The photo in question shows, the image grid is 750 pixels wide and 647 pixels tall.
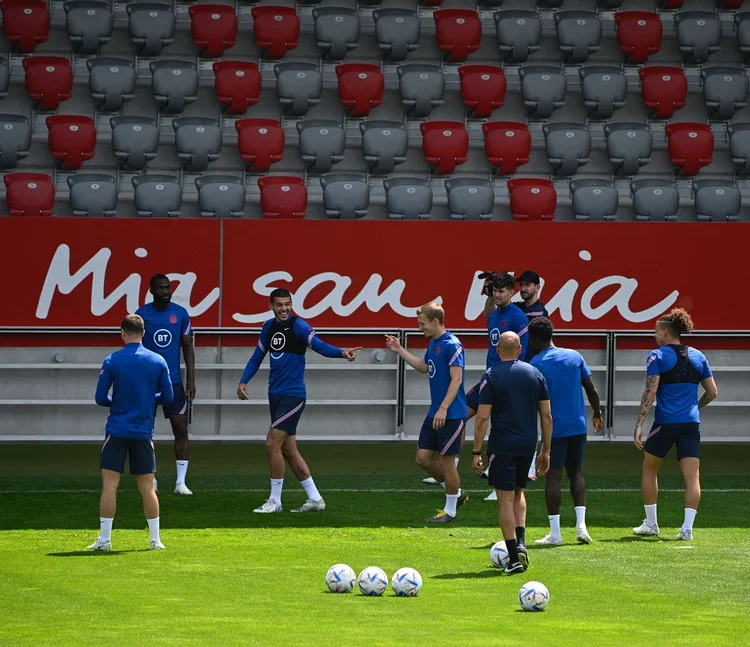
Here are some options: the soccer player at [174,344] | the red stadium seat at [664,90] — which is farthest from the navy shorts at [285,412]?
the red stadium seat at [664,90]

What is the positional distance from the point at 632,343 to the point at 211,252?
19.5 ft

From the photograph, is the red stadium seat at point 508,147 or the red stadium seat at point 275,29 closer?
the red stadium seat at point 508,147

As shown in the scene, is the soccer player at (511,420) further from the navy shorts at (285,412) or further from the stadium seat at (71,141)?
the stadium seat at (71,141)

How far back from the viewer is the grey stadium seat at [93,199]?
20188 mm

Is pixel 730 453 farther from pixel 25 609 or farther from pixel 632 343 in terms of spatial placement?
pixel 25 609

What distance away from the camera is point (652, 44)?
23.3 meters

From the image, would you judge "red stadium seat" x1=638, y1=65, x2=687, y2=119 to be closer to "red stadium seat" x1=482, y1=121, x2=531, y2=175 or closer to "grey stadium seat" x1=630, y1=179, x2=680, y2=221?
"grey stadium seat" x1=630, y1=179, x2=680, y2=221

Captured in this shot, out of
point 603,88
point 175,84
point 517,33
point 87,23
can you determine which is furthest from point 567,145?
point 87,23

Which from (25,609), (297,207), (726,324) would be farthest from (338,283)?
(25,609)

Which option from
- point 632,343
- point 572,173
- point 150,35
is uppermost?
point 150,35

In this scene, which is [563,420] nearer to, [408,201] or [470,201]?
[408,201]

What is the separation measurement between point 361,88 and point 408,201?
251 cm

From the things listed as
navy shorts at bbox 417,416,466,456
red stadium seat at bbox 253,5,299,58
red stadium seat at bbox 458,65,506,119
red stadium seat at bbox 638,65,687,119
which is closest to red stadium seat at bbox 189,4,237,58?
red stadium seat at bbox 253,5,299,58

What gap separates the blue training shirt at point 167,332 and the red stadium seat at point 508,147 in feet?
29.9
